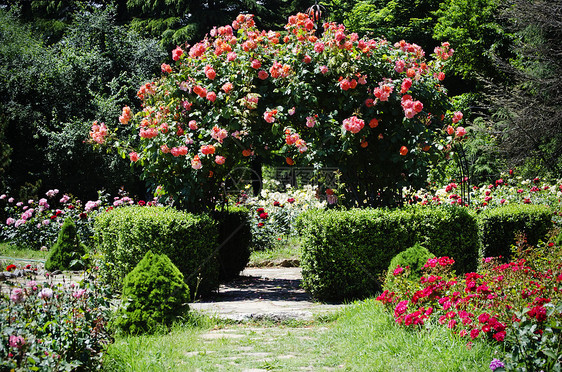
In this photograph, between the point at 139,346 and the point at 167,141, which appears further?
the point at 167,141

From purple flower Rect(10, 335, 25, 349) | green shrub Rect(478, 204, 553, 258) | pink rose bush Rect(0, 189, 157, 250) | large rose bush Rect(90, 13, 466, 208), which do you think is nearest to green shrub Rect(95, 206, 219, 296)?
large rose bush Rect(90, 13, 466, 208)

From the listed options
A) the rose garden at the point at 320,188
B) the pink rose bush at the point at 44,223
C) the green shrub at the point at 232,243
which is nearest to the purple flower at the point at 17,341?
the rose garden at the point at 320,188

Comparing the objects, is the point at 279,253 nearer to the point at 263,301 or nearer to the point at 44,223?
the point at 263,301

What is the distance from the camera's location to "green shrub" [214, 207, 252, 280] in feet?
23.9

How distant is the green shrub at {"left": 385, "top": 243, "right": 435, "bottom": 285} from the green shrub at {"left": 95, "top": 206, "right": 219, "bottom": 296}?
2121mm

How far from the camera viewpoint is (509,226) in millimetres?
7258

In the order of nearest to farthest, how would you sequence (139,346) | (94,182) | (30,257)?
(139,346) → (30,257) → (94,182)

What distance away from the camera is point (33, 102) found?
13.6 meters

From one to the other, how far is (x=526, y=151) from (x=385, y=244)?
31.0 feet

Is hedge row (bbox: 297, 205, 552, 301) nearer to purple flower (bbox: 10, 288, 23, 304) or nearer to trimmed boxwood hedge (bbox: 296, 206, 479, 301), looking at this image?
trimmed boxwood hedge (bbox: 296, 206, 479, 301)

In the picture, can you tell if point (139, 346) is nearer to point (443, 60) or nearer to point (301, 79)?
point (301, 79)

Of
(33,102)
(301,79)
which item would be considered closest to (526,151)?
(301,79)

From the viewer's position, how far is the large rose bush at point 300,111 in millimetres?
5828

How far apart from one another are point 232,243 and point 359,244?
2478mm
